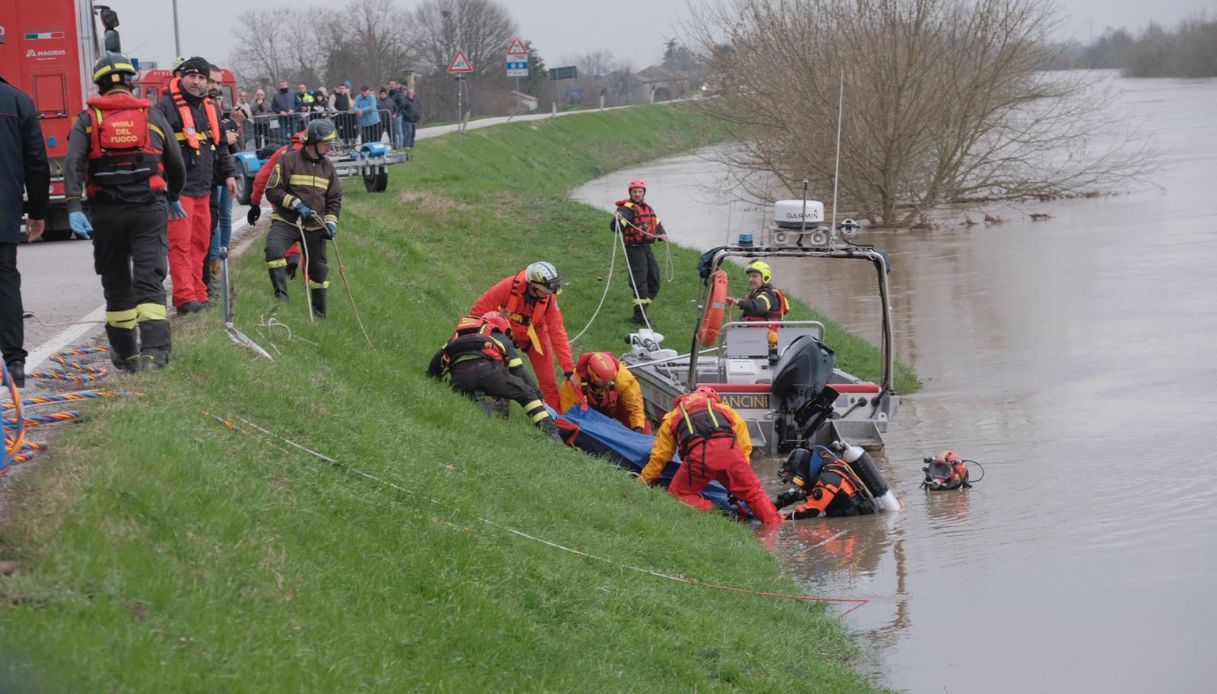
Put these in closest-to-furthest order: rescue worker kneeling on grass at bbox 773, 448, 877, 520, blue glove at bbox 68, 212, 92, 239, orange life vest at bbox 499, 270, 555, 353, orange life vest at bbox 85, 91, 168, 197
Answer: blue glove at bbox 68, 212, 92, 239, orange life vest at bbox 85, 91, 168, 197, rescue worker kneeling on grass at bbox 773, 448, 877, 520, orange life vest at bbox 499, 270, 555, 353

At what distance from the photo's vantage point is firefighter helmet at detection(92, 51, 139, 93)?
7.86 meters

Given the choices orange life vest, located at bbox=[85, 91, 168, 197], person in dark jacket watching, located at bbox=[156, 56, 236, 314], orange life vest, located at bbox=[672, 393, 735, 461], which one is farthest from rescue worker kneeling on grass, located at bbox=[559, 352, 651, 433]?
Answer: orange life vest, located at bbox=[85, 91, 168, 197]

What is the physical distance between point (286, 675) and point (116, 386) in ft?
11.0

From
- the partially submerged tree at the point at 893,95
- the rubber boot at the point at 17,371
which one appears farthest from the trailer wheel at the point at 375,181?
the rubber boot at the point at 17,371

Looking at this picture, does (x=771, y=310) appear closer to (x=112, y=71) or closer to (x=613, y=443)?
(x=613, y=443)

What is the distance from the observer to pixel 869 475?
11.5 m

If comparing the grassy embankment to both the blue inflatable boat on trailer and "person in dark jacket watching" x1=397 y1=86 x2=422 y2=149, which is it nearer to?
the blue inflatable boat on trailer

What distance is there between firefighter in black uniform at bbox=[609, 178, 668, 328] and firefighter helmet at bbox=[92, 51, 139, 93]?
10264mm

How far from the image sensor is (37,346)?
31.7ft

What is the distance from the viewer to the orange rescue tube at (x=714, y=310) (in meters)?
13.8

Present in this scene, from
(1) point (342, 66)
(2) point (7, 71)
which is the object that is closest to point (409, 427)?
(2) point (7, 71)

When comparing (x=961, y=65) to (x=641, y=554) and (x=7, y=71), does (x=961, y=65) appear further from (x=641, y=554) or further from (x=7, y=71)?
(x=641, y=554)

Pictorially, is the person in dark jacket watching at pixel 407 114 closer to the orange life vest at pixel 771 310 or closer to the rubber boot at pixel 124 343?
the orange life vest at pixel 771 310

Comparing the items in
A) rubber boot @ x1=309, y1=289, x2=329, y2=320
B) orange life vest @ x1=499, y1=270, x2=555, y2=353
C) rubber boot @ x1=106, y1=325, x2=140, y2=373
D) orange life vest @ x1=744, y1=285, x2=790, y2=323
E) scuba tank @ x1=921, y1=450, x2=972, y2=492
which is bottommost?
scuba tank @ x1=921, y1=450, x2=972, y2=492
